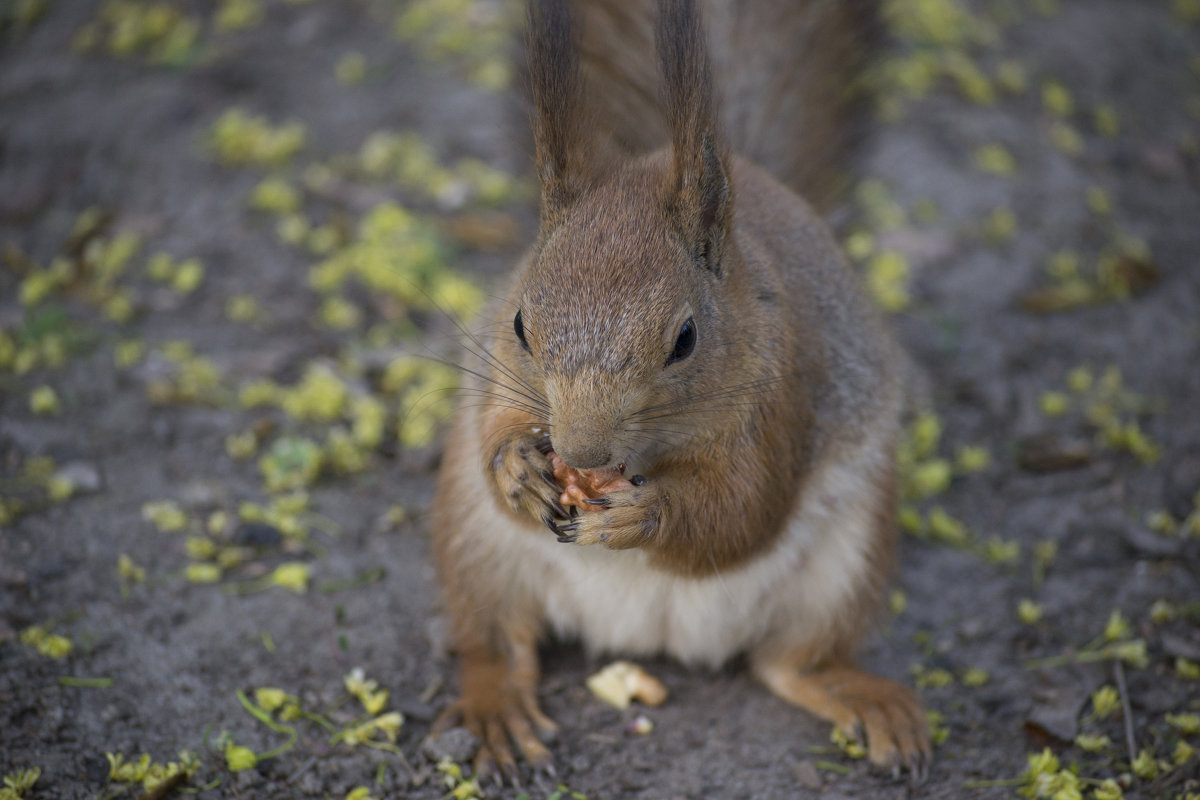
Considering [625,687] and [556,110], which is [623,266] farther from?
[625,687]

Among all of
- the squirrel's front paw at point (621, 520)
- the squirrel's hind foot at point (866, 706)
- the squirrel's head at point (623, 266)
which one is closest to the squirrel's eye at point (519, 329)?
the squirrel's head at point (623, 266)

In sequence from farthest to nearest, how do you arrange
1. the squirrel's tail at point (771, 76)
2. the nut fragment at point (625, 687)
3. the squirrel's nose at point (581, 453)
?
the squirrel's tail at point (771, 76)
the nut fragment at point (625, 687)
the squirrel's nose at point (581, 453)

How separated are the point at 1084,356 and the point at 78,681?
2.84 m

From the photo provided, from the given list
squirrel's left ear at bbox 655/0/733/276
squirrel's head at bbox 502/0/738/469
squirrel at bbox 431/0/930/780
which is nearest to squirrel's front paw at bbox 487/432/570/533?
squirrel at bbox 431/0/930/780

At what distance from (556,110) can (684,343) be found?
0.46 m

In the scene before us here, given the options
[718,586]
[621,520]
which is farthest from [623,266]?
[718,586]

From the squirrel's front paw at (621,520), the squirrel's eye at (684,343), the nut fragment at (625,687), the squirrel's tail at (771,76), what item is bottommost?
the nut fragment at (625,687)

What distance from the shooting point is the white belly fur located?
6.81ft

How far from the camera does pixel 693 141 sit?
5.69ft

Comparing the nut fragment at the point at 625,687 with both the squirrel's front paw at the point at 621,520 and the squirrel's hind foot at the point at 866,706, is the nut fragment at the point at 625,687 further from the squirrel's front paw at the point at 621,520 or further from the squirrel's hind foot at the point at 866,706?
the squirrel's front paw at the point at 621,520

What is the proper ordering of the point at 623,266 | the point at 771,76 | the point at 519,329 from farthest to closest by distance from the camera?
1. the point at 771,76
2. the point at 519,329
3. the point at 623,266

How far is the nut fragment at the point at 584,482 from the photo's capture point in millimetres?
1860

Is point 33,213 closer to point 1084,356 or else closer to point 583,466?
point 583,466

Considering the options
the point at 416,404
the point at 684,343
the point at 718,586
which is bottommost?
the point at 416,404
